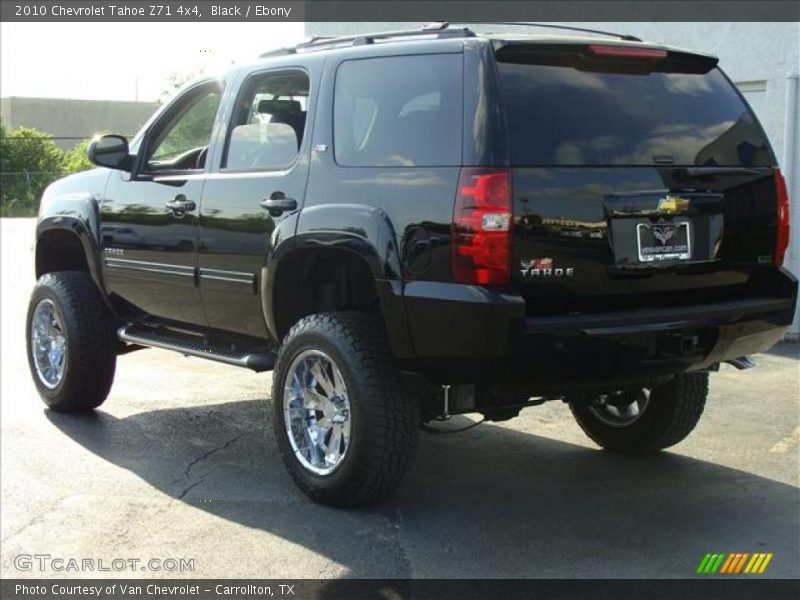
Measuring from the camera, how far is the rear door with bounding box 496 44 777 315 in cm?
397

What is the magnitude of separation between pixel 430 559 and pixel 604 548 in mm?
755

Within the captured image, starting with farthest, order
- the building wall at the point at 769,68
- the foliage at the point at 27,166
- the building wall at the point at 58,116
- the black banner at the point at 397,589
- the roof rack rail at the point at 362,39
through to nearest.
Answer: the building wall at the point at 58,116 < the foliage at the point at 27,166 < the building wall at the point at 769,68 < the roof rack rail at the point at 362,39 < the black banner at the point at 397,589

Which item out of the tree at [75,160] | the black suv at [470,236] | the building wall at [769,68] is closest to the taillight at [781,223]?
the black suv at [470,236]

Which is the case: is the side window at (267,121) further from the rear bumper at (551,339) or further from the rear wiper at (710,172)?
the rear wiper at (710,172)

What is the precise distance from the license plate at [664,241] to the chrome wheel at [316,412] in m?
1.48

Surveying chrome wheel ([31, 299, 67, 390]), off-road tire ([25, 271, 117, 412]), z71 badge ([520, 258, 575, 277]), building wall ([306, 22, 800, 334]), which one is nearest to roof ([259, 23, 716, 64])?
z71 badge ([520, 258, 575, 277])

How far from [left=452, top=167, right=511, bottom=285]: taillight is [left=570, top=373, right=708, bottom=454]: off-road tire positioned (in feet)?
5.41

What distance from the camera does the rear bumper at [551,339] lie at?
12.7ft

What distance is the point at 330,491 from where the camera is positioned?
4.61 m

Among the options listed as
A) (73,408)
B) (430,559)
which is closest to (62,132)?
(73,408)

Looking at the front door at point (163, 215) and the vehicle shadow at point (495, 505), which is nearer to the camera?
the vehicle shadow at point (495, 505)

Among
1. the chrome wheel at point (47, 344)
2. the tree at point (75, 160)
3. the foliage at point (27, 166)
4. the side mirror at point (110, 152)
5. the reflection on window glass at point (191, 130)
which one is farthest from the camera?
the foliage at point (27, 166)

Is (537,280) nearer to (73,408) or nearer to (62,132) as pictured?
(73,408)

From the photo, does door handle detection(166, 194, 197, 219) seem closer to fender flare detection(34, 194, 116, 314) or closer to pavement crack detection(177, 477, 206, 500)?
fender flare detection(34, 194, 116, 314)
